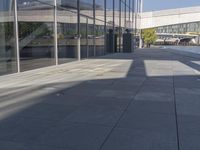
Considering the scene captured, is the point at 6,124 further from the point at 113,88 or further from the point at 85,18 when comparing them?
the point at 85,18

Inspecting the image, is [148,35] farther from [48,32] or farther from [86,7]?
[48,32]

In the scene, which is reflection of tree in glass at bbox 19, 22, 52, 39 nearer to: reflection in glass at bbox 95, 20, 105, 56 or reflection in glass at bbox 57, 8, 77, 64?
reflection in glass at bbox 57, 8, 77, 64

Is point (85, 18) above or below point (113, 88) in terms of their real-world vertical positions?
above

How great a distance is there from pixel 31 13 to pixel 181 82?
770 cm

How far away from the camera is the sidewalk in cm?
507

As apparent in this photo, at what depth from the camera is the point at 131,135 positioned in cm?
543

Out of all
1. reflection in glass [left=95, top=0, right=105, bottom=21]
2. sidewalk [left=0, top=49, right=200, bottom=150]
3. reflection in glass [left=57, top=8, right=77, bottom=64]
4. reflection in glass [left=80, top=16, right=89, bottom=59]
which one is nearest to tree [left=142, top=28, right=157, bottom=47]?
reflection in glass [left=95, top=0, right=105, bottom=21]

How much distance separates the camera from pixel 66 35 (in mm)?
20297

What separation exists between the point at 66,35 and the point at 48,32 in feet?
9.40

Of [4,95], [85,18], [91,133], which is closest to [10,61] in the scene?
[4,95]

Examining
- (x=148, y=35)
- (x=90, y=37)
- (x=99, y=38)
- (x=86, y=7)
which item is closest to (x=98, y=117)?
(x=86, y=7)

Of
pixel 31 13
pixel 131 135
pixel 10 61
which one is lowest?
pixel 131 135

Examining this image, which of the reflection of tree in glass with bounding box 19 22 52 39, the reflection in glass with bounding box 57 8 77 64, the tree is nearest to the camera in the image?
the reflection of tree in glass with bounding box 19 22 52 39

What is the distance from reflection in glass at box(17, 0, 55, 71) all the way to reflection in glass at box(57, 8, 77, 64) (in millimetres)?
1160
